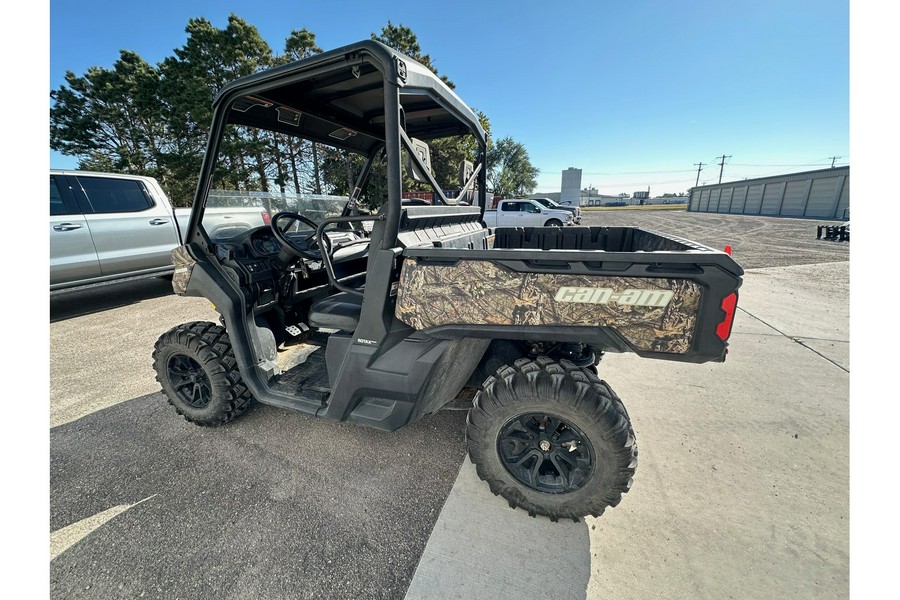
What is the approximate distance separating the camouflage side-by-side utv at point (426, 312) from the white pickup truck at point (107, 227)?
109 inches

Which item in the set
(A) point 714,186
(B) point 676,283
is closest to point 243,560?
(B) point 676,283

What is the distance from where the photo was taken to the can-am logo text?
4.68ft

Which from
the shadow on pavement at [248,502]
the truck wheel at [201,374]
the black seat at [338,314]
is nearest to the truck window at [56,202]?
the shadow on pavement at [248,502]

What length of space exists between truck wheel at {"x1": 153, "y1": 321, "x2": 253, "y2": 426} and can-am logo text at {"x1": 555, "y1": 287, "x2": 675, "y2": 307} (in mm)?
2329

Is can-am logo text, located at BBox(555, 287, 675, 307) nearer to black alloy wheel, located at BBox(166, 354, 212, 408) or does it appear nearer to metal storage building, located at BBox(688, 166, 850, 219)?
black alloy wheel, located at BBox(166, 354, 212, 408)

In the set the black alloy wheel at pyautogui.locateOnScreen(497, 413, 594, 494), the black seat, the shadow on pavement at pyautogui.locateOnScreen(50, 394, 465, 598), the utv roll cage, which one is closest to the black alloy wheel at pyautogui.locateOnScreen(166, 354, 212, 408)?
the shadow on pavement at pyautogui.locateOnScreen(50, 394, 465, 598)

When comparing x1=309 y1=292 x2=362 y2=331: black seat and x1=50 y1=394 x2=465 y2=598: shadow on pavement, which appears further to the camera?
x1=309 y1=292 x2=362 y2=331: black seat

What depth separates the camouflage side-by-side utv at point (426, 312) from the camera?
58.5 inches

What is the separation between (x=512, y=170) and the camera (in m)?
42.2

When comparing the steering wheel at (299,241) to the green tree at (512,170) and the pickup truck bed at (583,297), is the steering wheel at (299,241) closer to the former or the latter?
the pickup truck bed at (583,297)

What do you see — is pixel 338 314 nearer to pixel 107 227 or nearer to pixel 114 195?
pixel 107 227

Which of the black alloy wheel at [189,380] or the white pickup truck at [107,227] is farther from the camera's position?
the white pickup truck at [107,227]

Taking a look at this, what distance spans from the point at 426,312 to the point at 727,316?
131 centimetres

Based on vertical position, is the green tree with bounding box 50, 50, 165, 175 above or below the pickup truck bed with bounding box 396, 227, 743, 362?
above
